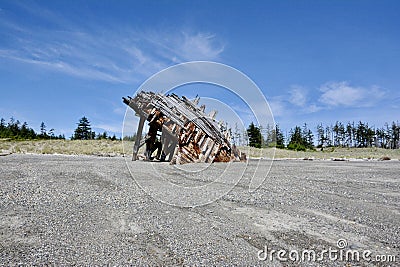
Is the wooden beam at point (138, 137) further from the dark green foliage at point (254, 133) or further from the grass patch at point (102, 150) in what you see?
the dark green foliage at point (254, 133)

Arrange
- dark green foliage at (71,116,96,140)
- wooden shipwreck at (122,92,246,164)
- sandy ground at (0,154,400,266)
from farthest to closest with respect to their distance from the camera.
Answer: dark green foliage at (71,116,96,140) < wooden shipwreck at (122,92,246,164) < sandy ground at (0,154,400,266)

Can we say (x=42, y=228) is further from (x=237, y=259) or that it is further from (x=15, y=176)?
(x=15, y=176)

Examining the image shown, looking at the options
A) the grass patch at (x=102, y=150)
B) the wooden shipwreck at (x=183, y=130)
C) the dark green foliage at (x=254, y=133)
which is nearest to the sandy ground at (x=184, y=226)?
the dark green foliage at (x=254, y=133)

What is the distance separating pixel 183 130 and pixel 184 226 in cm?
1193

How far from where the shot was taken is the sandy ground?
10.9 feet

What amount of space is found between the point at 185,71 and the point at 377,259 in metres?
6.09

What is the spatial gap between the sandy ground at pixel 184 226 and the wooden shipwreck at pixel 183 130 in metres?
8.79

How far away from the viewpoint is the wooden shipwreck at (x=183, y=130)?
16.2m

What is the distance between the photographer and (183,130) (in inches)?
640

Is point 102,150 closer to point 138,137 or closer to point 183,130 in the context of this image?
point 138,137

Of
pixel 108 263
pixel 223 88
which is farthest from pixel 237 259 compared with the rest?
pixel 223 88

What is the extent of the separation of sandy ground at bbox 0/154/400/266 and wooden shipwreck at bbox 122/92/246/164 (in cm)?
879

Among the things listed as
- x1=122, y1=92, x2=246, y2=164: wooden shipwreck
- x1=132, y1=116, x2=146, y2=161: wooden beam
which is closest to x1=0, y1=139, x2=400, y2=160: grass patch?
x1=132, y1=116, x2=146, y2=161: wooden beam

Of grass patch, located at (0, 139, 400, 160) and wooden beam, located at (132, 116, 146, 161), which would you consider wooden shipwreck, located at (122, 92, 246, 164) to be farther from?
grass patch, located at (0, 139, 400, 160)
